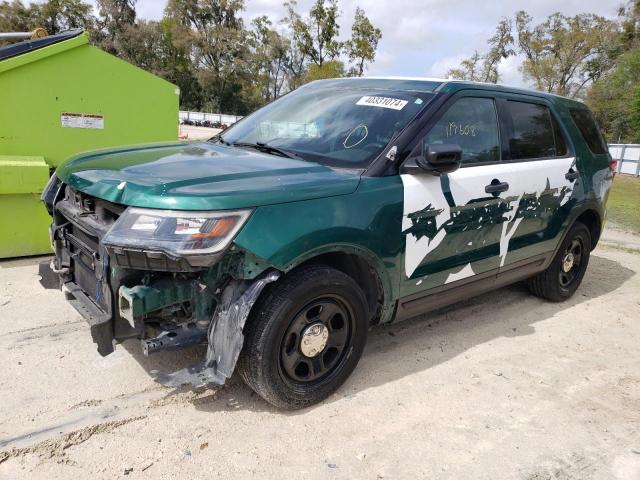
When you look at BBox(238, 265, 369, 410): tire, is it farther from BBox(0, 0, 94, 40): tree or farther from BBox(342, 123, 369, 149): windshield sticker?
BBox(0, 0, 94, 40): tree

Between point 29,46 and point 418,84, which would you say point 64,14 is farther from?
point 418,84

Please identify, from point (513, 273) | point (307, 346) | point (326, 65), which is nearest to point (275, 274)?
point (307, 346)

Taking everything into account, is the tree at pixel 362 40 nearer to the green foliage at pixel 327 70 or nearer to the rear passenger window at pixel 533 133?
the green foliage at pixel 327 70

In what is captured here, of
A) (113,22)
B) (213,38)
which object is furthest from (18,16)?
(213,38)

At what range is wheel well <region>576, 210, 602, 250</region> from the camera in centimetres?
486

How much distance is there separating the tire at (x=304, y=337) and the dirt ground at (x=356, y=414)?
0.16 meters

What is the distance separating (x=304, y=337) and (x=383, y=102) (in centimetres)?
160

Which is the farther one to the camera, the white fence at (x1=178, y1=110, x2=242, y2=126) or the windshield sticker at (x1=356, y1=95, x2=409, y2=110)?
the white fence at (x1=178, y1=110, x2=242, y2=126)

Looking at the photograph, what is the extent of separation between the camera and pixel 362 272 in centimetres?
309

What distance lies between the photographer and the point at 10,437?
8.43 ft

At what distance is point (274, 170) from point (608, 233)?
25.3 ft

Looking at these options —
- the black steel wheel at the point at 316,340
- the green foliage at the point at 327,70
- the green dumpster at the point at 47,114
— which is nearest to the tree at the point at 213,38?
the green foliage at the point at 327,70

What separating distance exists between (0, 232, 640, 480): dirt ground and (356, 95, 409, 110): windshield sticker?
5.47ft

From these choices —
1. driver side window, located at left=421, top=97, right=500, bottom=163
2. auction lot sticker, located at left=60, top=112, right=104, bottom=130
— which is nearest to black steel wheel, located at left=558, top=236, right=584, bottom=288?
driver side window, located at left=421, top=97, right=500, bottom=163
